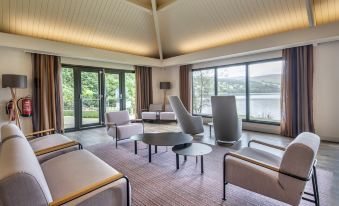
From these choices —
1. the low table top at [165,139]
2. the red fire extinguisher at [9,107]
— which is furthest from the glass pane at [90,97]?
the low table top at [165,139]

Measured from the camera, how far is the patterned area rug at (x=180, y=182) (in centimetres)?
204

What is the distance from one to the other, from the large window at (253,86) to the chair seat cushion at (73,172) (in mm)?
4967

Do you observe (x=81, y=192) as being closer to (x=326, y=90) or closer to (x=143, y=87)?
(x=326, y=90)

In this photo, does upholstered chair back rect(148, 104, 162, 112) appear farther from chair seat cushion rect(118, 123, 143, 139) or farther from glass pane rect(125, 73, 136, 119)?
chair seat cushion rect(118, 123, 143, 139)

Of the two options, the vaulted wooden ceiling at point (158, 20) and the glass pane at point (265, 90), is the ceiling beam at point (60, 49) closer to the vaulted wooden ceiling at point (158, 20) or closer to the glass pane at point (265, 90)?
the vaulted wooden ceiling at point (158, 20)

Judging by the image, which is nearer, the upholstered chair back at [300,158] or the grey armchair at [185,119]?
the upholstered chair back at [300,158]

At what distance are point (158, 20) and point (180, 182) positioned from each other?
5.06 m

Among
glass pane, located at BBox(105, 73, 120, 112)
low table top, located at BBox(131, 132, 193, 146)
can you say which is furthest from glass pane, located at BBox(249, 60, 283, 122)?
glass pane, located at BBox(105, 73, 120, 112)

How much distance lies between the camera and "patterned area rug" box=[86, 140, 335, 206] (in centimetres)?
204

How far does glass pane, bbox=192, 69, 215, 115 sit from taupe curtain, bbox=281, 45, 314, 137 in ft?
8.29

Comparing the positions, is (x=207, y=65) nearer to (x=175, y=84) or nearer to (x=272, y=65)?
(x=175, y=84)

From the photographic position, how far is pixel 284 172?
1.62 m

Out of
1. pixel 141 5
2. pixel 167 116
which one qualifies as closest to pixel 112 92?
pixel 167 116

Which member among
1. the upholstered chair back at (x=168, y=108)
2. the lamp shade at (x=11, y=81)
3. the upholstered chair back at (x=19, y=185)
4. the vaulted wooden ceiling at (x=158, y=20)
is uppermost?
the vaulted wooden ceiling at (x=158, y=20)
